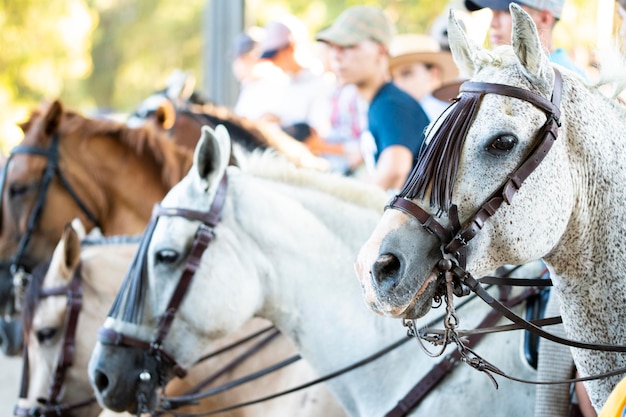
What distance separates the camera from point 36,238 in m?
5.30


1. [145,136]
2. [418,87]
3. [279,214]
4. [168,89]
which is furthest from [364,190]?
[168,89]

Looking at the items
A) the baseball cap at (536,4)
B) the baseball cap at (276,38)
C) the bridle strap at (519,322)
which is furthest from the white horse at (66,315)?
the baseball cap at (276,38)

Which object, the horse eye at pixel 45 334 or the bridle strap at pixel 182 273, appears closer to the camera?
the bridle strap at pixel 182 273

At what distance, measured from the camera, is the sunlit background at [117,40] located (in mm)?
11470

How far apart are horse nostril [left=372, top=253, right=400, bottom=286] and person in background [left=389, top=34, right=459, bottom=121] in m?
4.22

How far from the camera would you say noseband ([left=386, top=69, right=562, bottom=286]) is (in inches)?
84.9

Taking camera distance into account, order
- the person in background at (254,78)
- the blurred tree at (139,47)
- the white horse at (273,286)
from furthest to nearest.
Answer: the blurred tree at (139,47), the person in background at (254,78), the white horse at (273,286)

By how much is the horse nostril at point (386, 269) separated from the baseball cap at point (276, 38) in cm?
557

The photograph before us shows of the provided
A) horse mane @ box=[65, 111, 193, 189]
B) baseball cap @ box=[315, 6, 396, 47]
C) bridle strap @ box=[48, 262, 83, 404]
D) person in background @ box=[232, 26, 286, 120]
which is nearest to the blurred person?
baseball cap @ box=[315, 6, 396, 47]

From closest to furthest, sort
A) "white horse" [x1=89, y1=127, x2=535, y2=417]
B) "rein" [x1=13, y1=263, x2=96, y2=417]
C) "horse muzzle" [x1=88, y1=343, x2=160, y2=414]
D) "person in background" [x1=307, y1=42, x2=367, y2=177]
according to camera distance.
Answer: "white horse" [x1=89, y1=127, x2=535, y2=417] < "horse muzzle" [x1=88, y1=343, x2=160, y2=414] < "rein" [x1=13, y1=263, x2=96, y2=417] < "person in background" [x1=307, y1=42, x2=367, y2=177]

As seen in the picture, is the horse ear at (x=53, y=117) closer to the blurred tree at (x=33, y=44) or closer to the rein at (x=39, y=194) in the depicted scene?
the rein at (x=39, y=194)

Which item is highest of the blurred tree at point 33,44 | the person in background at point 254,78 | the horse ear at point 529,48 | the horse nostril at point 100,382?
the horse ear at point 529,48

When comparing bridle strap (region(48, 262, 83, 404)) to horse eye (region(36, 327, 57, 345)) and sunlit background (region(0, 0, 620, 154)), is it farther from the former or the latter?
sunlit background (region(0, 0, 620, 154))

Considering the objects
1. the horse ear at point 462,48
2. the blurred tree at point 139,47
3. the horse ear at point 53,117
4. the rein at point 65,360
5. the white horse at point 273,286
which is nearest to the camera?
the horse ear at point 462,48
